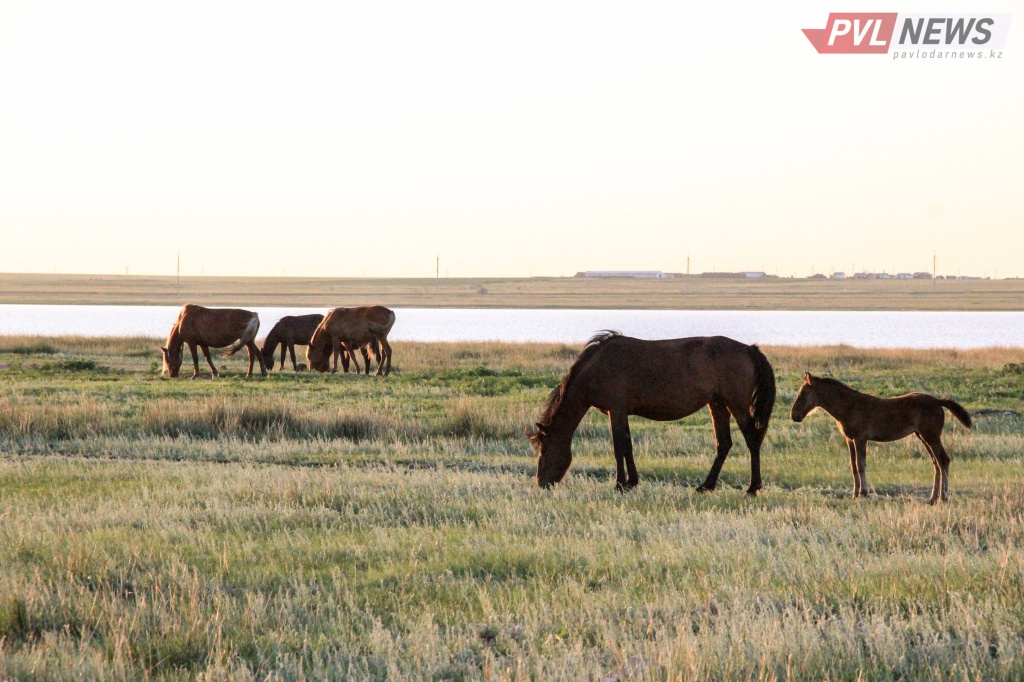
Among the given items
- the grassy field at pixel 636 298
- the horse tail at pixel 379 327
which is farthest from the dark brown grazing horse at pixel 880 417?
the grassy field at pixel 636 298

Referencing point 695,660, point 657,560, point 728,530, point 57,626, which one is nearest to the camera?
point 695,660

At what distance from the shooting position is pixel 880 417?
11.1 meters

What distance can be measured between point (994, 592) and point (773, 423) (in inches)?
468

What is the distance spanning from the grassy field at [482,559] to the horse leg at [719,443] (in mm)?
444

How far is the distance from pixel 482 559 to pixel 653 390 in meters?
4.25

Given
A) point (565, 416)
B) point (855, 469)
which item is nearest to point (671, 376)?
point (565, 416)

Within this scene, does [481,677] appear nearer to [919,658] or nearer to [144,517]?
[919,658]

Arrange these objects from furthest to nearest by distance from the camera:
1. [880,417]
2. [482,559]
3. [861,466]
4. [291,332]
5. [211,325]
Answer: [291,332] → [211,325] → [861,466] → [880,417] → [482,559]

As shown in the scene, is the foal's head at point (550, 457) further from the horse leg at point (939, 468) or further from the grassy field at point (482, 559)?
the horse leg at point (939, 468)

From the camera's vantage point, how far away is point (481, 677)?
5.41 meters

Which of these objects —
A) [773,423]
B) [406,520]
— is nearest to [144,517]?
[406,520]

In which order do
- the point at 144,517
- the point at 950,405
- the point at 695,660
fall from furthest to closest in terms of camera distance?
1. the point at 950,405
2. the point at 144,517
3. the point at 695,660

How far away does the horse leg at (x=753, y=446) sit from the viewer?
11.4m

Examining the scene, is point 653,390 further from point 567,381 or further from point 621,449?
point 567,381
